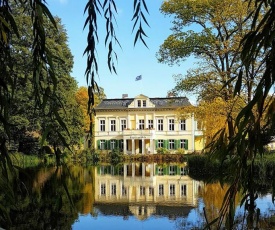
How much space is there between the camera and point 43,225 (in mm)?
9109

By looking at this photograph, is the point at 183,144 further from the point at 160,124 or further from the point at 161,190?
the point at 161,190

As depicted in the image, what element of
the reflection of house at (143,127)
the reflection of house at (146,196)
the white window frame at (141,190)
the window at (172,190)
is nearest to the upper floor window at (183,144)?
the reflection of house at (143,127)

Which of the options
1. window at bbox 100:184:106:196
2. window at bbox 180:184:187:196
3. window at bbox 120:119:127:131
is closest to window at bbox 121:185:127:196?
window at bbox 100:184:106:196

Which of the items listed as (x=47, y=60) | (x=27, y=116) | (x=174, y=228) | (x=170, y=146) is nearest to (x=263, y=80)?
(x=47, y=60)

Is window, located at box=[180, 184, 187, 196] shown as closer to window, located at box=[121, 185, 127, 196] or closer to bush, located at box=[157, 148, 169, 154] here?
window, located at box=[121, 185, 127, 196]

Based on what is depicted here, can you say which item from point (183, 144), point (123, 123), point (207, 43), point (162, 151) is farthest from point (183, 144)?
point (207, 43)

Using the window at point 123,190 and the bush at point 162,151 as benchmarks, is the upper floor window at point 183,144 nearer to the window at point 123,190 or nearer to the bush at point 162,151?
the bush at point 162,151

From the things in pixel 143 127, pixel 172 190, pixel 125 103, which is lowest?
pixel 172 190

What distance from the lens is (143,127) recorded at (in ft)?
135

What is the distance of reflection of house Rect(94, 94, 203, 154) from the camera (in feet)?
130

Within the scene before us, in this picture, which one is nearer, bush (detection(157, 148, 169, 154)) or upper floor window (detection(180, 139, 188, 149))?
bush (detection(157, 148, 169, 154))

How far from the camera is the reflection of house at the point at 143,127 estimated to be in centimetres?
3962

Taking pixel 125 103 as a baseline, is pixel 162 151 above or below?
below

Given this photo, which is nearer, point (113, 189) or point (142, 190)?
point (142, 190)
